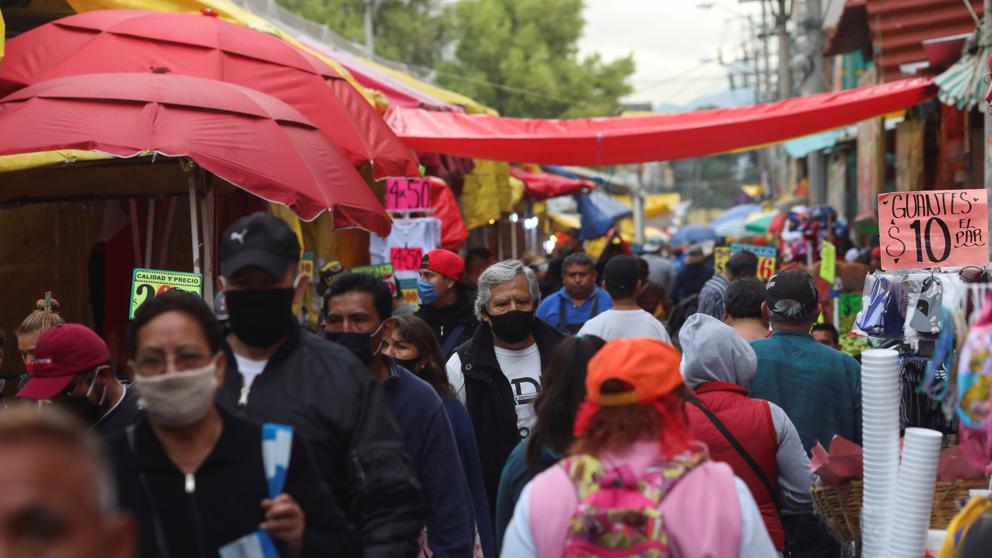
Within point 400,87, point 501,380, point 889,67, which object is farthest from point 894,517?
point 400,87

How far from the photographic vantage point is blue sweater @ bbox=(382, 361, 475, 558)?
485cm

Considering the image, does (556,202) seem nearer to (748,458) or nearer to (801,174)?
(801,174)

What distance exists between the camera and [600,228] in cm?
2973

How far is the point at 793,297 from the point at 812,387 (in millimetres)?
461

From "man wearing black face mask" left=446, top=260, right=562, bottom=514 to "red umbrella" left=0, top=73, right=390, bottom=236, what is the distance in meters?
1.60

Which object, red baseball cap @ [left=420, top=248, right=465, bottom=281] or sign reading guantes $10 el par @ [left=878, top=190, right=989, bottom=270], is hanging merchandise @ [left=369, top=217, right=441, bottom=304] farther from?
sign reading guantes $10 el par @ [left=878, top=190, right=989, bottom=270]

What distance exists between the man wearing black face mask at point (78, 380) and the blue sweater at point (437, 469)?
1.09m

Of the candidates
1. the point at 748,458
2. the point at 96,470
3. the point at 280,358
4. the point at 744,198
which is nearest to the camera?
the point at 96,470

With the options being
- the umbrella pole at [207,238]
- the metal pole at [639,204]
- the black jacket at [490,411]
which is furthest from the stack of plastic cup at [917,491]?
the metal pole at [639,204]

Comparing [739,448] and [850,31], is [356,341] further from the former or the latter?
[850,31]

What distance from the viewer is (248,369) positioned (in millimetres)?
3850

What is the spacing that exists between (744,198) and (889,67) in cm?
6144

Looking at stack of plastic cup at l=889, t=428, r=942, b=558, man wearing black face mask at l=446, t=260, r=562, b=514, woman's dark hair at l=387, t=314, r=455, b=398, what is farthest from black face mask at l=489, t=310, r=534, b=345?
stack of plastic cup at l=889, t=428, r=942, b=558

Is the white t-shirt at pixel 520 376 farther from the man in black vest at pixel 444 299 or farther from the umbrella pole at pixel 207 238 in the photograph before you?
the umbrella pole at pixel 207 238
